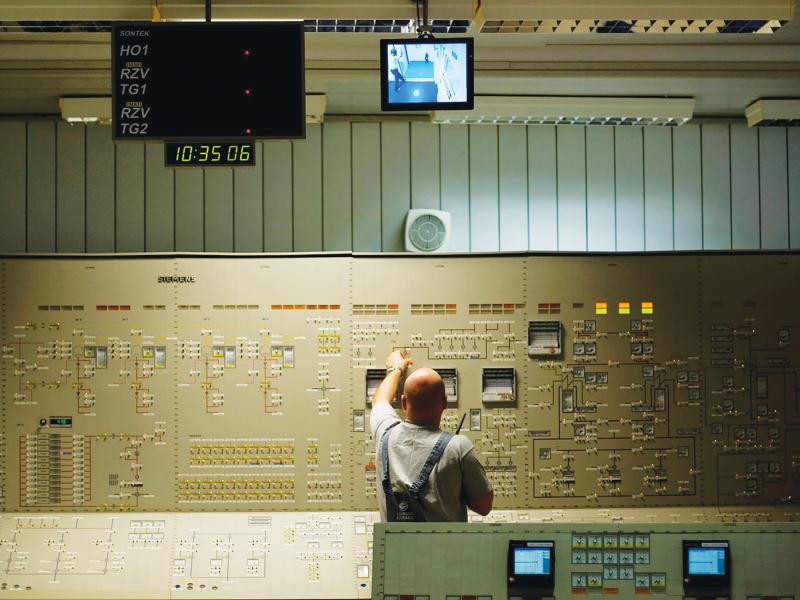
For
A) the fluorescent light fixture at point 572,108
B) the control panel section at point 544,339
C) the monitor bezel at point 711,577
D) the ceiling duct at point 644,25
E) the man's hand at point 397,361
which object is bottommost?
the monitor bezel at point 711,577

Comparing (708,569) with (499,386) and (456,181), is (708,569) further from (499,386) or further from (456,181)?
(456,181)

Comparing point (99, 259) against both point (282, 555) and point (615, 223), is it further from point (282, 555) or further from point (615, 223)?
point (615, 223)

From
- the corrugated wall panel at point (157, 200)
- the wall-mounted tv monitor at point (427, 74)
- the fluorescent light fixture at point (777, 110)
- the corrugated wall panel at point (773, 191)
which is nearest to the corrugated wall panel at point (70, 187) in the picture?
the corrugated wall panel at point (157, 200)

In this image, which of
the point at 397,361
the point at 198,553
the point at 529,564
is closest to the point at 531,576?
the point at 529,564

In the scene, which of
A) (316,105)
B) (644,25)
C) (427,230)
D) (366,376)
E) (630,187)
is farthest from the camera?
(630,187)

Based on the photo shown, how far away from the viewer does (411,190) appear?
5.07 m

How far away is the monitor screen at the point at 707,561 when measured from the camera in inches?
94.0

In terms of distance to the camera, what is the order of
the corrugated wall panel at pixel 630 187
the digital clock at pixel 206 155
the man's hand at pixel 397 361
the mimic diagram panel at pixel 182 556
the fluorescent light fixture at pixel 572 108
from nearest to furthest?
the digital clock at pixel 206 155 → the mimic diagram panel at pixel 182 556 → the man's hand at pixel 397 361 → the fluorescent light fixture at pixel 572 108 → the corrugated wall panel at pixel 630 187

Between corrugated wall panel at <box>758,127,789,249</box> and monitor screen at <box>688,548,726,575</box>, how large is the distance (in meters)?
3.28

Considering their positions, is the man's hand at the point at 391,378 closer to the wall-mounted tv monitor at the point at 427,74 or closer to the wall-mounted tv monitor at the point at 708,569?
the wall-mounted tv monitor at the point at 427,74

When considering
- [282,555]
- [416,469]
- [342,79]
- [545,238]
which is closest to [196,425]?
[282,555]

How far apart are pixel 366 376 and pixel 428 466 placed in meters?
1.31

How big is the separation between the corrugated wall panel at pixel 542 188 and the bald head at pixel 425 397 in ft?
7.01

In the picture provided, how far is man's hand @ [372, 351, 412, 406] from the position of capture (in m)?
3.96
